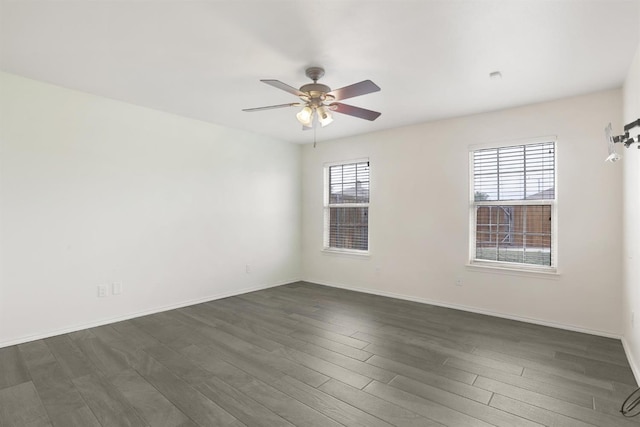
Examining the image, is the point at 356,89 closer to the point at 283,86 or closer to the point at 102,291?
the point at 283,86

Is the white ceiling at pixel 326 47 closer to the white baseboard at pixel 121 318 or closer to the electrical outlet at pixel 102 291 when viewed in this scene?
the electrical outlet at pixel 102 291

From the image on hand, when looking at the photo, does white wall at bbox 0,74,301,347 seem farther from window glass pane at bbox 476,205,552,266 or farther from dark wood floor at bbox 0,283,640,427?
window glass pane at bbox 476,205,552,266

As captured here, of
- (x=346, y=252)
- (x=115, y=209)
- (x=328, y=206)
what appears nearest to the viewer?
(x=115, y=209)

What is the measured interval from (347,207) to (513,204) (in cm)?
251

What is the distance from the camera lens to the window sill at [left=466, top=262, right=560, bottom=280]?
3.63 meters

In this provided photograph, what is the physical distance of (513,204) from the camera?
3.94 metres

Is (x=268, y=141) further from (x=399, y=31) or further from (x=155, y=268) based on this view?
(x=399, y=31)

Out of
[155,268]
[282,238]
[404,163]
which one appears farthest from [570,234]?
[155,268]

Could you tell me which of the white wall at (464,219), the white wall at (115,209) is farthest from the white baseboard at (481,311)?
the white wall at (115,209)

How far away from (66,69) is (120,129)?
0.90 meters

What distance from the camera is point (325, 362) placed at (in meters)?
2.73

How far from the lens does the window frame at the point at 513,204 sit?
12.0 feet

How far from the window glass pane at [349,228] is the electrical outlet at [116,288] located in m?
3.28

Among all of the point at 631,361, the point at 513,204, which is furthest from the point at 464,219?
the point at 631,361
